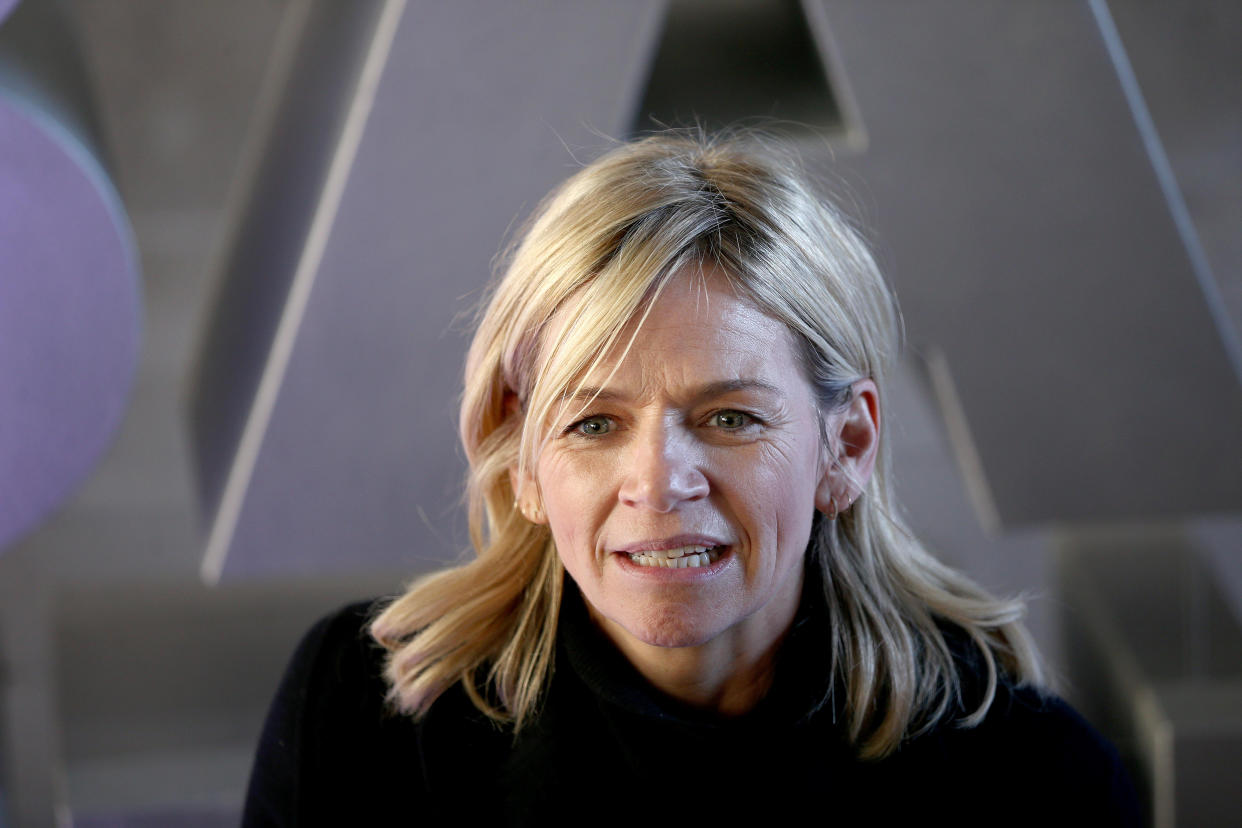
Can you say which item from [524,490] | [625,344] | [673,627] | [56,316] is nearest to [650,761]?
[673,627]

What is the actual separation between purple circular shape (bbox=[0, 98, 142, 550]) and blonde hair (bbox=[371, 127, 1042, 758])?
2.23 feet

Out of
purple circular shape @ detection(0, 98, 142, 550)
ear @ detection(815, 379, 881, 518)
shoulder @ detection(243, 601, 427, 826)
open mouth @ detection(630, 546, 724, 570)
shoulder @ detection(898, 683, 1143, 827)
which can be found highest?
purple circular shape @ detection(0, 98, 142, 550)

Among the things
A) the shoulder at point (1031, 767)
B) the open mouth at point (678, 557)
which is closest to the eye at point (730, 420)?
the open mouth at point (678, 557)

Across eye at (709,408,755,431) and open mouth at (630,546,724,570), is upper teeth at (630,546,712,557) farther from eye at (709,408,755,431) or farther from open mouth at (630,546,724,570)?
eye at (709,408,755,431)

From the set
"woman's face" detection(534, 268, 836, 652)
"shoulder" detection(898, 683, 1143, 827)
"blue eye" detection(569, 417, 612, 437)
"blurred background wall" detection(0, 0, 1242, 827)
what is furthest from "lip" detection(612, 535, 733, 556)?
"blurred background wall" detection(0, 0, 1242, 827)

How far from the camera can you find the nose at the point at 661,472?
0.95 metres

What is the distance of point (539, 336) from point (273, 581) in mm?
1559

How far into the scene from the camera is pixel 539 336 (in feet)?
3.45

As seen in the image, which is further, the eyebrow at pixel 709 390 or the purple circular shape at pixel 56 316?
the purple circular shape at pixel 56 316

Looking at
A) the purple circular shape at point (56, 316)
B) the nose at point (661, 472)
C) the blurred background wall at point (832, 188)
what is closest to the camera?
the nose at point (661, 472)

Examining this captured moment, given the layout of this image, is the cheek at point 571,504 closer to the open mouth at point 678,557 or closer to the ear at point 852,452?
the open mouth at point 678,557

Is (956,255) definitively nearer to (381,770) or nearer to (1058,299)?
(1058,299)

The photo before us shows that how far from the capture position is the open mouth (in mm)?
979

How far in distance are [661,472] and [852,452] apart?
267mm
